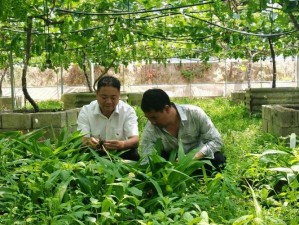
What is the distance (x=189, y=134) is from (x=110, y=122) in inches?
30.5

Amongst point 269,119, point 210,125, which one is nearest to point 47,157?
point 210,125

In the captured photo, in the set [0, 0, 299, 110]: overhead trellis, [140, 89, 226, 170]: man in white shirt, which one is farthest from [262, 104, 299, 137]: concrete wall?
[140, 89, 226, 170]: man in white shirt

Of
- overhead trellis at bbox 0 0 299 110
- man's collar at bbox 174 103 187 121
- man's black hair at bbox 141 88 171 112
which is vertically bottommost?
man's collar at bbox 174 103 187 121

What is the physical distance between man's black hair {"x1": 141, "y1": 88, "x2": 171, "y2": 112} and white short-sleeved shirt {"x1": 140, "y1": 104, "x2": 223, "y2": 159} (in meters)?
0.32

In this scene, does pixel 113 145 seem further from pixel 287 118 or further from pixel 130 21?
pixel 130 21

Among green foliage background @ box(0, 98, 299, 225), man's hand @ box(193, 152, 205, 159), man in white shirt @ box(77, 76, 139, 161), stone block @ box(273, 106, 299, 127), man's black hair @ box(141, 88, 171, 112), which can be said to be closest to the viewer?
green foliage background @ box(0, 98, 299, 225)

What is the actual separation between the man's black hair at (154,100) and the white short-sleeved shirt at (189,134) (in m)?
0.32

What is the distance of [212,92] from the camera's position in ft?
71.7

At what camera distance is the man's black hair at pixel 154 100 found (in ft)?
10.5

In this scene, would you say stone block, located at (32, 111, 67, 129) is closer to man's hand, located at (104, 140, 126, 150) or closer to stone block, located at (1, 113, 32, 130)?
stone block, located at (1, 113, 32, 130)

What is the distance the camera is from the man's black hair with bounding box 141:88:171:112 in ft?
10.5

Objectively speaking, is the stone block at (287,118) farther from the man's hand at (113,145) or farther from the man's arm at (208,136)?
the man's hand at (113,145)

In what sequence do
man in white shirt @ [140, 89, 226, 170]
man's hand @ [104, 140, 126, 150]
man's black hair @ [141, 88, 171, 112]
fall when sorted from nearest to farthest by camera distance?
1. man's black hair @ [141, 88, 171, 112]
2. man in white shirt @ [140, 89, 226, 170]
3. man's hand @ [104, 140, 126, 150]

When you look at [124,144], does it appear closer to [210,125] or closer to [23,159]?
[210,125]
